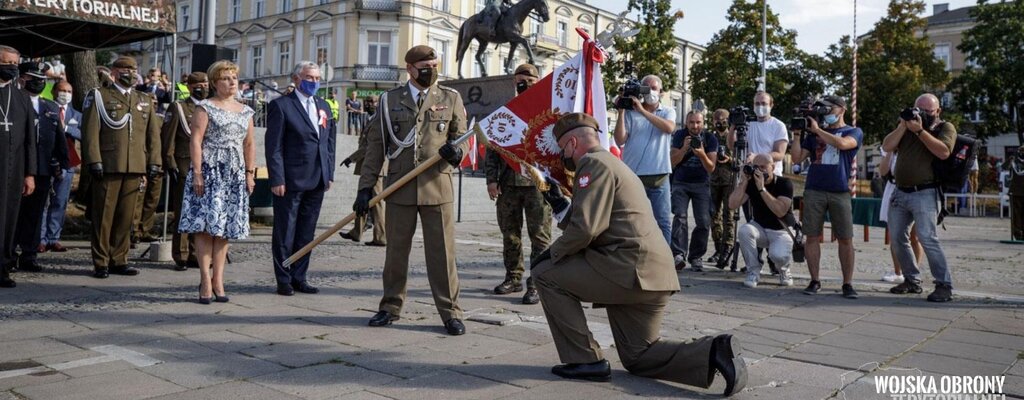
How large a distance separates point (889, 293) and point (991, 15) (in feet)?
140

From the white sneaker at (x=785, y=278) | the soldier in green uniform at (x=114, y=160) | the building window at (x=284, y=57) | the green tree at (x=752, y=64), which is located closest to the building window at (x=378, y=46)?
the building window at (x=284, y=57)

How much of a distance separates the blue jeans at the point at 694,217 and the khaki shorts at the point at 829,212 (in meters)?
1.58

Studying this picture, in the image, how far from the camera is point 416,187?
17.9 ft

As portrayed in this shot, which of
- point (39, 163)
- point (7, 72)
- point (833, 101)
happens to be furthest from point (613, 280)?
point (39, 163)

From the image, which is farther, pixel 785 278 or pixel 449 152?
pixel 785 278

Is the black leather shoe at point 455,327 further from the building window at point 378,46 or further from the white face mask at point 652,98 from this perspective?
the building window at point 378,46

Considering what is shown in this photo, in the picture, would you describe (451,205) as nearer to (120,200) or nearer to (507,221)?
(507,221)

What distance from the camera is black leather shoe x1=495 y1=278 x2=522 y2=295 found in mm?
7002

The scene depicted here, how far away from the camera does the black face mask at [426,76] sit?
5574mm

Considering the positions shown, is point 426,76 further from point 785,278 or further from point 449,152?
point 785,278

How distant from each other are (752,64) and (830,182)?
32.2m

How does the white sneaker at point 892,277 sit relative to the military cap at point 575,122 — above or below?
below

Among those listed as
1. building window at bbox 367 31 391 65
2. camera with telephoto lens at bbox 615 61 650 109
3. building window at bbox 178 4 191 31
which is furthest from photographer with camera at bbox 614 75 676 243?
building window at bbox 178 4 191 31

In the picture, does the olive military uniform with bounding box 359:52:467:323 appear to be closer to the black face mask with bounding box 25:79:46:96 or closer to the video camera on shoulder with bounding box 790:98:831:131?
the video camera on shoulder with bounding box 790:98:831:131
